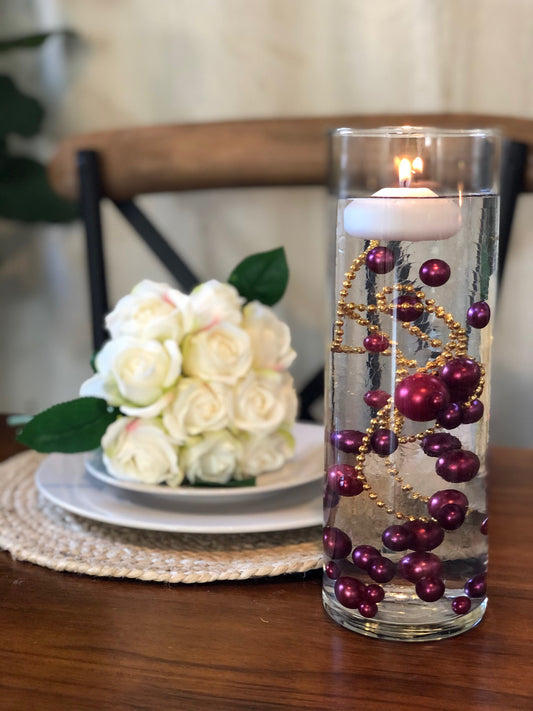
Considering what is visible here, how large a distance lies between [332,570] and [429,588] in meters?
0.05

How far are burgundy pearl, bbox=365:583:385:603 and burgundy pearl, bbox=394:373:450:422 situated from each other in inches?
3.3

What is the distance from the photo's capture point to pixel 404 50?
113cm

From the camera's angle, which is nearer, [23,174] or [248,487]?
[248,487]

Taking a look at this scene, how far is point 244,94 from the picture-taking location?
3.98 ft

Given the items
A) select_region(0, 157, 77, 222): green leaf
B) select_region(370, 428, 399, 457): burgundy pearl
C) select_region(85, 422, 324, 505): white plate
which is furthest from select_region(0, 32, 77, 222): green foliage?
select_region(370, 428, 399, 457): burgundy pearl

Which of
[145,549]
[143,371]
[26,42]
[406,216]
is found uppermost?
[26,42]

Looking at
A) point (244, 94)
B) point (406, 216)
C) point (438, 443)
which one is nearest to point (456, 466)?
point (438, 443)

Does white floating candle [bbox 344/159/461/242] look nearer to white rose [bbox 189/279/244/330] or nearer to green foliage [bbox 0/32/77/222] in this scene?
white rose [bbox 189/279/244/330]

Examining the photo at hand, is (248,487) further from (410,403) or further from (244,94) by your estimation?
(244,94)

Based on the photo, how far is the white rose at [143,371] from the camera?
543 millimetres

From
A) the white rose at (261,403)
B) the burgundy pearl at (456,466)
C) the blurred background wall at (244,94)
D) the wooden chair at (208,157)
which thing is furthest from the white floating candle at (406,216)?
the blurred background wall at (244,94)

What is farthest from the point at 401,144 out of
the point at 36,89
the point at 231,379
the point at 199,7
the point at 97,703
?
the point at 36,89

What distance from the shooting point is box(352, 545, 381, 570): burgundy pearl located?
0.41 m

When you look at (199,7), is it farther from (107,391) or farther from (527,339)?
(107,391)
